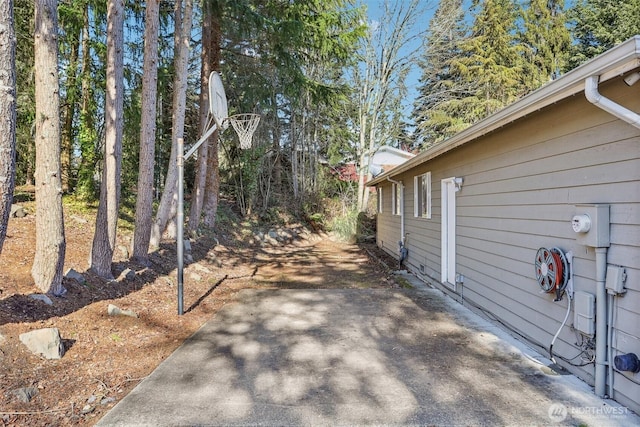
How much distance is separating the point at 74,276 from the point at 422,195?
620cm

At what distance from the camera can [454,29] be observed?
54.6 feet

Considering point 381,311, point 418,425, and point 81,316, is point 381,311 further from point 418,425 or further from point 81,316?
point 81,316

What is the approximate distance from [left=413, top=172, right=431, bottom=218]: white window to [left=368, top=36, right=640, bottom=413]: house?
1867 mm

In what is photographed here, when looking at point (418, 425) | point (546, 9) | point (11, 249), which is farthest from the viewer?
point (546, 9)

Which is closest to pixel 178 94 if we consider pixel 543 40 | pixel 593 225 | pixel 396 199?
pixel 396 199

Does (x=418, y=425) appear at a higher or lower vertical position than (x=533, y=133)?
lower

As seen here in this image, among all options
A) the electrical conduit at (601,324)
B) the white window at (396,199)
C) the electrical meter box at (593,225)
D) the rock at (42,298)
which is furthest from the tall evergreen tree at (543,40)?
the rock at (42,298)

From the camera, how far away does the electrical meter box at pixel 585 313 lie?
9.48ft

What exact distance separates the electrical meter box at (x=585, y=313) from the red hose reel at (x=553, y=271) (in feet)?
0.59

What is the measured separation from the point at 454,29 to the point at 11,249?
57.2ft

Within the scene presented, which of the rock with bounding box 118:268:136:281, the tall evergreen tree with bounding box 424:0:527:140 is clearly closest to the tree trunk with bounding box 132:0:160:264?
the rock with bounding box 118:268:136:281

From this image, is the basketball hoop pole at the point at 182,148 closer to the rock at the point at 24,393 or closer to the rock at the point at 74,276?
the rock at the point at 74,276

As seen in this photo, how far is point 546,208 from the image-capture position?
354cm

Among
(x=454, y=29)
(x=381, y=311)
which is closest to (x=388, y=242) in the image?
(x=381, y=311)
